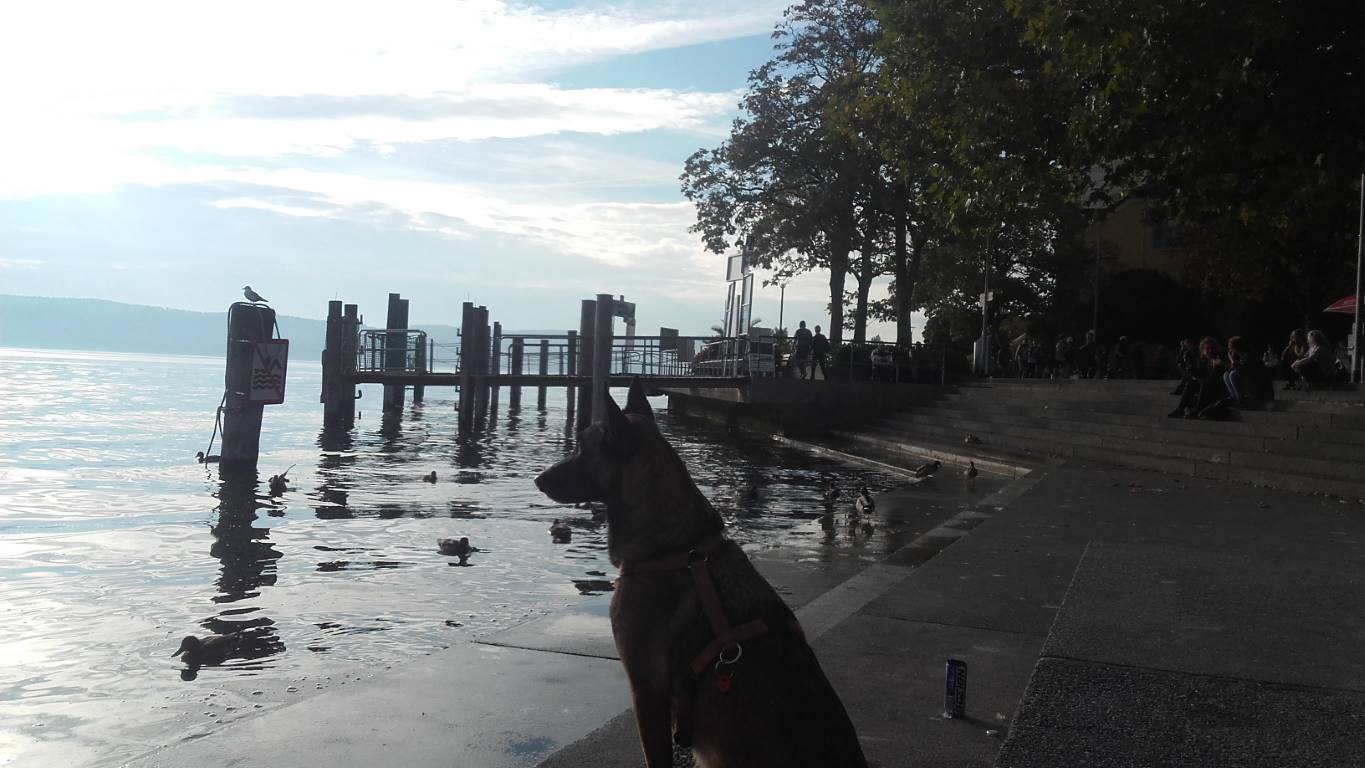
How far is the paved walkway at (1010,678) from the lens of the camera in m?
4.02

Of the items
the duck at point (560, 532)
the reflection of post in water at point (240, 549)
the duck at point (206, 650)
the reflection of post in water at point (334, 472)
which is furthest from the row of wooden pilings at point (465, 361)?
the duck at point (206, 650)

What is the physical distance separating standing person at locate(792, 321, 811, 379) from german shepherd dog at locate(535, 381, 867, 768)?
3224 centimetres

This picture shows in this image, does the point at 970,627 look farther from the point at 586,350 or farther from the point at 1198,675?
the point at 586,350

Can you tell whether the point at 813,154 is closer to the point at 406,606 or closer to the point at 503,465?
the point at 503,465

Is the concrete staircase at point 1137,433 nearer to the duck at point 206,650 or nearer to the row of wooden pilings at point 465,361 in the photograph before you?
the row of wooden pilings at point 465,361

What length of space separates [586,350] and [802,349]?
9814 millimetres

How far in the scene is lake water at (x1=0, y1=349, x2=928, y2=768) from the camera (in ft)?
21.1

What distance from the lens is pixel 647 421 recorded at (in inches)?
138

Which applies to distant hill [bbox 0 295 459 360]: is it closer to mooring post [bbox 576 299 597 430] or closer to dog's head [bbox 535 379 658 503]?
mooring post [bbox 576 299 597 430]

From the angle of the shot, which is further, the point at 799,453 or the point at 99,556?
the point at 799,453

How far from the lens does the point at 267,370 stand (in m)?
17.1

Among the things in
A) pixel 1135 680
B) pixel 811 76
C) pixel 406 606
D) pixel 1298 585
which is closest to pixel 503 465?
pixel 406 606

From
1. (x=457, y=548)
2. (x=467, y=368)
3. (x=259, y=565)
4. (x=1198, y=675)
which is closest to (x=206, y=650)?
(x=259, y=565)

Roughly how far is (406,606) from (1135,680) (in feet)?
18.8
